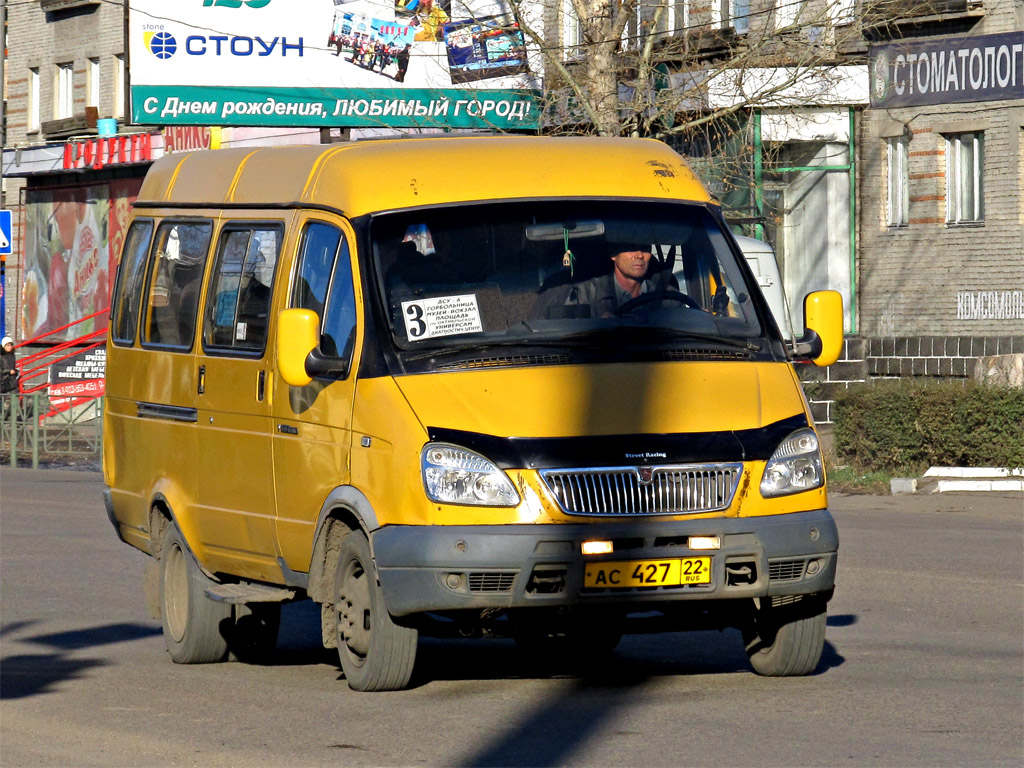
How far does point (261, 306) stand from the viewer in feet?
29.0

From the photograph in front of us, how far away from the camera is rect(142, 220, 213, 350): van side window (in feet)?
31.5

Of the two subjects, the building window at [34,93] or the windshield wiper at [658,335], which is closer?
the windshield wiper at [658,335]

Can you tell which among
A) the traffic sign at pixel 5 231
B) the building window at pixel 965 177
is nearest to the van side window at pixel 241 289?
the building window at pixel 965 177

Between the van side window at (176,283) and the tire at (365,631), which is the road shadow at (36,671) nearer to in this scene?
the tire at (365,631)

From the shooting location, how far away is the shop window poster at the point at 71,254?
122ft

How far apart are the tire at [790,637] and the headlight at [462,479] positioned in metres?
1.50

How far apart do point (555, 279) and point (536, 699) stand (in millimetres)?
1805

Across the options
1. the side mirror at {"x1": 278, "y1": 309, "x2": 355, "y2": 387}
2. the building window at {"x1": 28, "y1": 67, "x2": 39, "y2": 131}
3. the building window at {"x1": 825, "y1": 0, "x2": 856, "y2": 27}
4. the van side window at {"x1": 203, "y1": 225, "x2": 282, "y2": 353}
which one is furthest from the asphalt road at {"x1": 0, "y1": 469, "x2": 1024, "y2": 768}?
the building window at {"x1": 28, "y1": 67, "x2": 39, "y2": 131}

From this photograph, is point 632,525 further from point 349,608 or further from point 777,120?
point 777,120

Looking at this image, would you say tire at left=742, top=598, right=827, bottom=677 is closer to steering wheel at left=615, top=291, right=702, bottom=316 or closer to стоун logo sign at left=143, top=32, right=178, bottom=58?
steering wheel at left=615, top=291, right=702, bottom=316

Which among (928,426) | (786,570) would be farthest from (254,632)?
(928,426)

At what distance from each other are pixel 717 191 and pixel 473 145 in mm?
15293

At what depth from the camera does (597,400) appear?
7539 millimetres

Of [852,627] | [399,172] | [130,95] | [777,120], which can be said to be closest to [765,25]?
[777,120]
